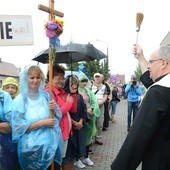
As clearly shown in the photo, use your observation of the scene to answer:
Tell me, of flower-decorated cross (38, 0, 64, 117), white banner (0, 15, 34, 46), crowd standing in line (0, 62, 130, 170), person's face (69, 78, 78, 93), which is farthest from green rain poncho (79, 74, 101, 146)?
white banner (0, 15, 34, 46)

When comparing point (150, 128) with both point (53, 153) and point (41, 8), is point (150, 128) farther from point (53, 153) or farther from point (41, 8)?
point (41, 8)

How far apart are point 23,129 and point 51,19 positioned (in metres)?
1.30

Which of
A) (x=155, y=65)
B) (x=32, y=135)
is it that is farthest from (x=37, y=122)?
(x=155, y=65)

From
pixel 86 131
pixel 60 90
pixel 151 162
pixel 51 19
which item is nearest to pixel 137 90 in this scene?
pixel 86 131

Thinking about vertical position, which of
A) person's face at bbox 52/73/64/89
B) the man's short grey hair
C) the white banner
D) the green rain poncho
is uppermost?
the white banner

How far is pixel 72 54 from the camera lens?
6.02m

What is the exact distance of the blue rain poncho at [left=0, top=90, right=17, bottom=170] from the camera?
3.36 metres

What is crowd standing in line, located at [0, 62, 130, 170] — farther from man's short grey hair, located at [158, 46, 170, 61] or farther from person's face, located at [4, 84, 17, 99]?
man's short grey hair, located at [158, 46, 170, 61]

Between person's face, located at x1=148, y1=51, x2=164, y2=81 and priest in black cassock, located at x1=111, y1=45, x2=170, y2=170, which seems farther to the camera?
person's face, located at x1=148, y1=51, x2=164, y2=81

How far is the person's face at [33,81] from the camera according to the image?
3.90m

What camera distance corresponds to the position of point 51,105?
3.85m

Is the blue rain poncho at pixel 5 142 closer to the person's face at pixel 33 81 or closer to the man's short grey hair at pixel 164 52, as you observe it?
the person's face at pixel 33 81

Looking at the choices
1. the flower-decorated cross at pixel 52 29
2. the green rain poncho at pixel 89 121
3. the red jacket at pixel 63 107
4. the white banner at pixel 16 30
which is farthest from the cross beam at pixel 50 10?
the green rain poncho at pixel 89 121

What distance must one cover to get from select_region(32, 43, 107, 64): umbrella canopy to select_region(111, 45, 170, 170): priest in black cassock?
2.95 metres
